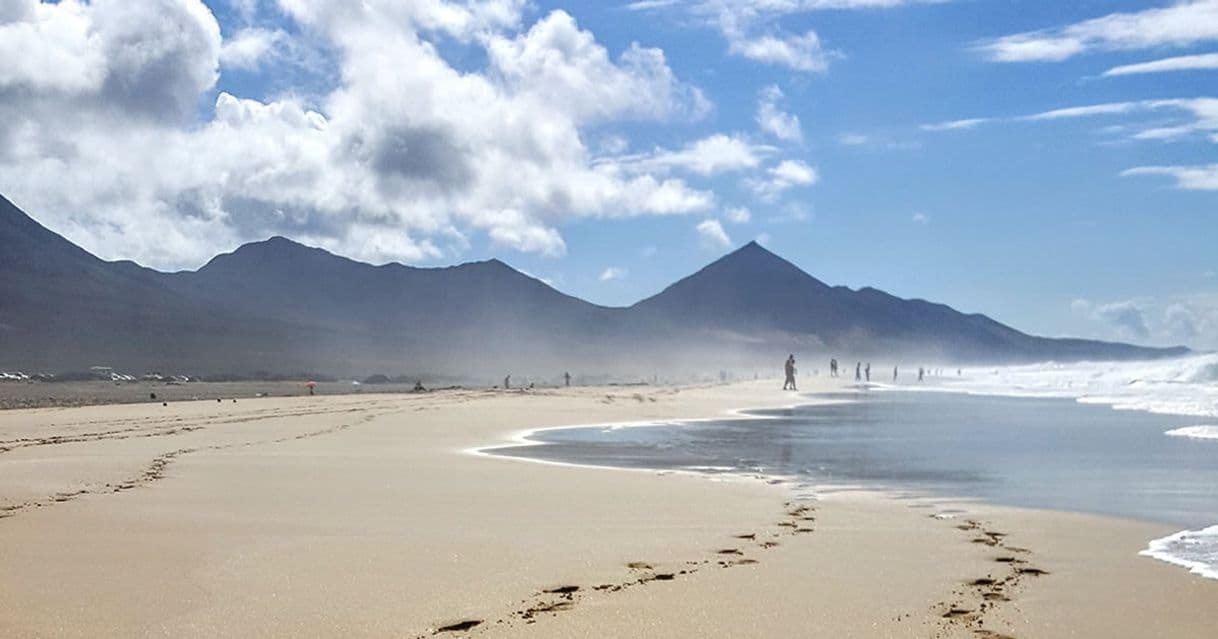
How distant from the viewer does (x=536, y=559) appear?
8758mm

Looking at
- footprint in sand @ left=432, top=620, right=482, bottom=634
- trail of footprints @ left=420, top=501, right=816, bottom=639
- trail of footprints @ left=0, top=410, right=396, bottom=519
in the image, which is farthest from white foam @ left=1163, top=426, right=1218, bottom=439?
footprint in sand @ left=432, top=620, right=482, bottom=634

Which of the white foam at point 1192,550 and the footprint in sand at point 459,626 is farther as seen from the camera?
the white foam at point 1192,550

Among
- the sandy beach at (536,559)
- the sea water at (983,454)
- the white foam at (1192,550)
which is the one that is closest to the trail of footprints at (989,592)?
the sandy beach at (536,559)

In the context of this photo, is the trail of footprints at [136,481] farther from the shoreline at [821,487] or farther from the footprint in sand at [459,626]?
the footprint in sand at [459,626]

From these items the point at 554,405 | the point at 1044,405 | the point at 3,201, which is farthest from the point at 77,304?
the point at 1044,405

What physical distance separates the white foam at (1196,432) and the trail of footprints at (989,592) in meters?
15.8

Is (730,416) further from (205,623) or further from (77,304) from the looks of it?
(77,304)

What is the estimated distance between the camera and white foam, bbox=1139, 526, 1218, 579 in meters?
8.70

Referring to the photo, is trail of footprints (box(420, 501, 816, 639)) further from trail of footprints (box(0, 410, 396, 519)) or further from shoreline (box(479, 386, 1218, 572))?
trail of footprints (box(0, 410, 396, 519))

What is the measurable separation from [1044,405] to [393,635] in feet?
128

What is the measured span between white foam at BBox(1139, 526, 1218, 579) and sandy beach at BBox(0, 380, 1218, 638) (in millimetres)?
207

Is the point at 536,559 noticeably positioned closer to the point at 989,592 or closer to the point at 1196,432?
the point at 989,592

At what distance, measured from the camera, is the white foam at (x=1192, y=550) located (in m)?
8.70

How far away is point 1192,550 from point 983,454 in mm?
10309
